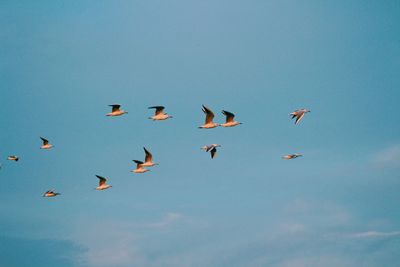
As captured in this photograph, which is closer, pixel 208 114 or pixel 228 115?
pixel 208 114

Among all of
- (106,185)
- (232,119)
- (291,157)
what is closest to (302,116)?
(232,119)

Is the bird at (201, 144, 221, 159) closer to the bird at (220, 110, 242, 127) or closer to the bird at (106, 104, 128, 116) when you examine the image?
the bird at (220, 110, 242, 127)

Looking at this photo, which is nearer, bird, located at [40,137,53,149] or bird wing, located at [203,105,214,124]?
bird wing, located at [203,105,214,124]

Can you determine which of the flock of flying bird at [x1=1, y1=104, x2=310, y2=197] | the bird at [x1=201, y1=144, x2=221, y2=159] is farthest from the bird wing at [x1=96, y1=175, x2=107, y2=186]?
the bird at [x1=201, y1=144, x2=221, y2=159]

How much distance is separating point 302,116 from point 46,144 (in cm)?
3663

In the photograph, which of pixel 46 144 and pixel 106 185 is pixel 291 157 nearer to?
pixel 106 185

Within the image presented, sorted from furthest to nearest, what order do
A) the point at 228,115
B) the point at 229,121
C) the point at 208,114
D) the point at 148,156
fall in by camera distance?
the point at 148,156
the point at 229,121
the point at 228,115
the point at 208,114

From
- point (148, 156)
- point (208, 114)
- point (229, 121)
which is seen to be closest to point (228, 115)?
point (229, 121)

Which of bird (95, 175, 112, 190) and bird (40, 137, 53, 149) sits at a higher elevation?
bird (40, 137, 53, 149)

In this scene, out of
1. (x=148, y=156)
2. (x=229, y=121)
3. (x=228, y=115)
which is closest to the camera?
(x=228, y=115)

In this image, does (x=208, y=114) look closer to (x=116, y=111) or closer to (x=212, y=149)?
(x=212, y=149)

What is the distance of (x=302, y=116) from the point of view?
4853 cm

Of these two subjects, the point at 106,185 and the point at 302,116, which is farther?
the point at 106,185

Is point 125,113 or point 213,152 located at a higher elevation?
point 125,113
